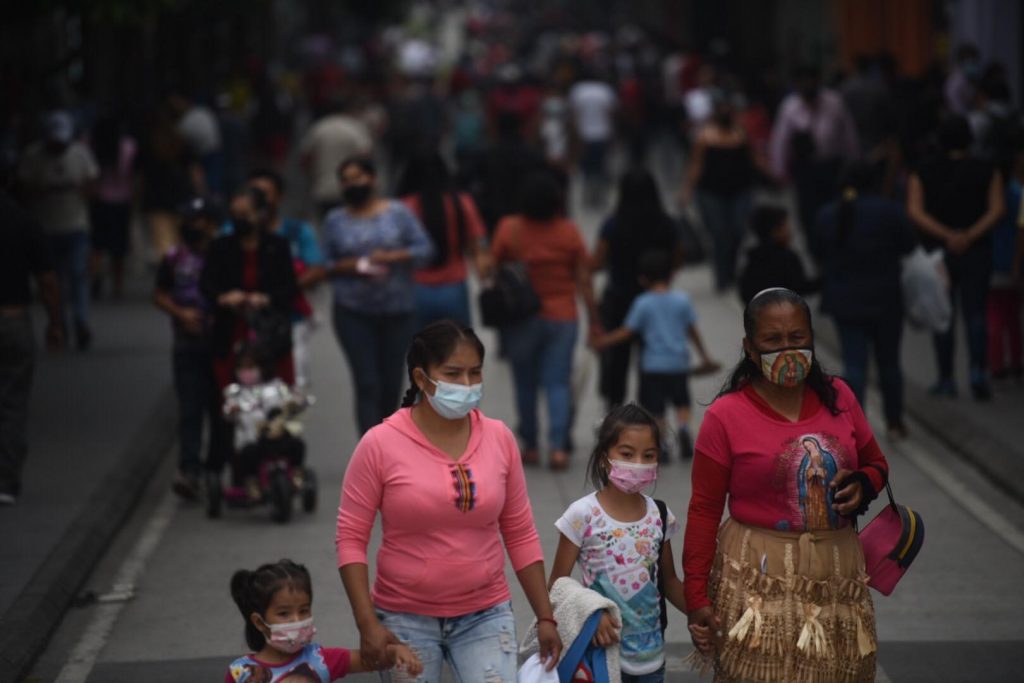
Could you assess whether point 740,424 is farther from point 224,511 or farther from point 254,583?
point 224,511

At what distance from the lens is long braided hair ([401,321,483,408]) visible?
18.6 feet

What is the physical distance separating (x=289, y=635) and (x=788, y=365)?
1.57 meters

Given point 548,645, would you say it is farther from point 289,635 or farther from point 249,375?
point 249,375

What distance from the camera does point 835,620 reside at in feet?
18.6

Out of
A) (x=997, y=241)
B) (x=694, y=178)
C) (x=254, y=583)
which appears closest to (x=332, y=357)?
(x=694, y=178)

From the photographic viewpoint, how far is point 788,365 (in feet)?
18.6

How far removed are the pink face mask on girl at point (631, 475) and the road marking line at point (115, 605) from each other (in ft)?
9.46

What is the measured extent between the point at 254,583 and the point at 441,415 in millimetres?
751

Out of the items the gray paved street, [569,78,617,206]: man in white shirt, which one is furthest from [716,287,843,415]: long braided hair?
[569,78,617,206]: man in white shirt

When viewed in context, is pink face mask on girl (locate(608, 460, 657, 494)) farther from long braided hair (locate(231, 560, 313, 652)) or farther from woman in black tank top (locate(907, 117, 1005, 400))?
woman in black tank top (locate(907, 117, 1005, 400))

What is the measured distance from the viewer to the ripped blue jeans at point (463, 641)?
223 inches

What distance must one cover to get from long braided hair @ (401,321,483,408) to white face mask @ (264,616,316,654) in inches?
28.6

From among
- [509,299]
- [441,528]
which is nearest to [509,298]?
[509,299]

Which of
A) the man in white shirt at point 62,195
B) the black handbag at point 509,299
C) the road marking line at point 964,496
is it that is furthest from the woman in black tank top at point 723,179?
the black handbag at point 509,299
